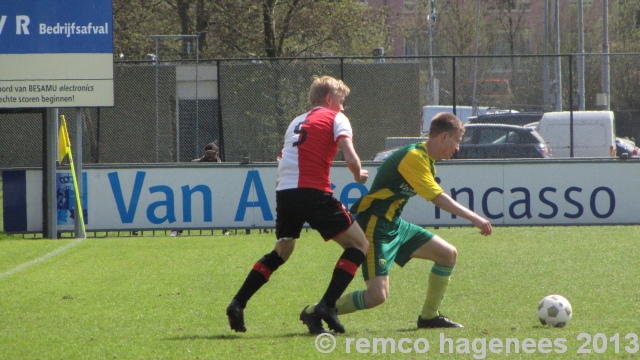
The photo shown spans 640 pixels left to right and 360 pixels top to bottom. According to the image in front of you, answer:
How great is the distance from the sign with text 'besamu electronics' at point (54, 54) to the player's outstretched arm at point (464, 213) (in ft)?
34.8

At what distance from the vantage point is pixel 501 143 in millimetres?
21047

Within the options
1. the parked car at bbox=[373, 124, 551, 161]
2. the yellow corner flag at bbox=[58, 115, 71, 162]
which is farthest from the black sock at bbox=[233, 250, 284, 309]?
the parked car at bbox=[373, 124, 551, 161]

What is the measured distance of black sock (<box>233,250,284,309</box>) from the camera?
6.49 meters

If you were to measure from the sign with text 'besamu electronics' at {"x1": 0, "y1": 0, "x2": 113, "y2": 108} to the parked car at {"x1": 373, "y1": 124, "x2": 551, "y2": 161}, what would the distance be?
7.21 meters

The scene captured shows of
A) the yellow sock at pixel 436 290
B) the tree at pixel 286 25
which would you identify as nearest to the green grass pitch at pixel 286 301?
the yellow sock at pixel 436 290

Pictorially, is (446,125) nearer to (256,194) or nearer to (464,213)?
(464,213)

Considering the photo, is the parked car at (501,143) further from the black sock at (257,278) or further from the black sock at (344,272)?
the black sock at (344,272)

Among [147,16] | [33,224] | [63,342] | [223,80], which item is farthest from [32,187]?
[147,16]

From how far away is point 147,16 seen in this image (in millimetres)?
32500

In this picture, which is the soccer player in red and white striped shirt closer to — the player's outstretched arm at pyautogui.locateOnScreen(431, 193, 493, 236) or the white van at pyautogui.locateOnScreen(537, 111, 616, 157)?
the player's outstretched arm at pyautogui.locateOnScreen(431, 193, 493, 236)

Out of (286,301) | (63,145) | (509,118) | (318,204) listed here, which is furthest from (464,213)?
(509,118)

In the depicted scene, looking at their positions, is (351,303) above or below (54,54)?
below

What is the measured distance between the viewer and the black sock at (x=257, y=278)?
21.3 ft

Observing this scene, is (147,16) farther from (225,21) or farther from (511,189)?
(511,189)
